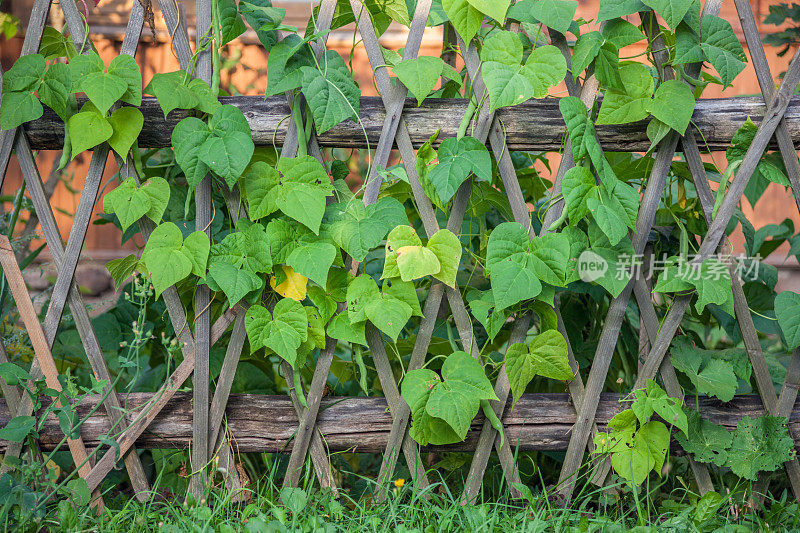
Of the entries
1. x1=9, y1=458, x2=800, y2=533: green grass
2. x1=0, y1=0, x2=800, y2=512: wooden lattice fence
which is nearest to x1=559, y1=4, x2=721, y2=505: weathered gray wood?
x1=0, y1=0, x2=800, y2=512: wooden lattice fence

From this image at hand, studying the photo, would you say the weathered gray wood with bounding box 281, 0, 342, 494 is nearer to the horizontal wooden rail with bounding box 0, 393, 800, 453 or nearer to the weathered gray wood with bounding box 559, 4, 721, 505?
the horizontal wooden rail with bounding box 0, 393, 800, 453

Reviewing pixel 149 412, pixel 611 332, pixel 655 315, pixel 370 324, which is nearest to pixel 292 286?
pixel 370 324

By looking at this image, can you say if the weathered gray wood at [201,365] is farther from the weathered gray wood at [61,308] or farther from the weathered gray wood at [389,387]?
the weathered gray wood at [389,387]

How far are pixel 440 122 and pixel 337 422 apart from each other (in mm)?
861

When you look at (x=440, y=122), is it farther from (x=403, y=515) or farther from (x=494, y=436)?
(x=403, y=515)

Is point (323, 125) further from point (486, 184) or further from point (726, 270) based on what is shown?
point (726, 270)

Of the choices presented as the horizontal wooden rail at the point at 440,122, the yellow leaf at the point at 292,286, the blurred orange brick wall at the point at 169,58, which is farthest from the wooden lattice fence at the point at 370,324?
the blurred orange brick wall at the point at 169,58

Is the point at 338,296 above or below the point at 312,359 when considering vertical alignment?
above

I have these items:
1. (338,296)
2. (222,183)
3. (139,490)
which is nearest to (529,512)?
(338,296)

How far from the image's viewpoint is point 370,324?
Result: 1629 millimetres

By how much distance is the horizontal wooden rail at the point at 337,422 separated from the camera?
166 centimetres

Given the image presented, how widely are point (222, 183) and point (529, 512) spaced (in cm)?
117

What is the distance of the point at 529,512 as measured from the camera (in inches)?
61.7

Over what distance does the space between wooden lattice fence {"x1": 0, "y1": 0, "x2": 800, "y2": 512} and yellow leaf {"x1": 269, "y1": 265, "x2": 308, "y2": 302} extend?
141 millimetres
